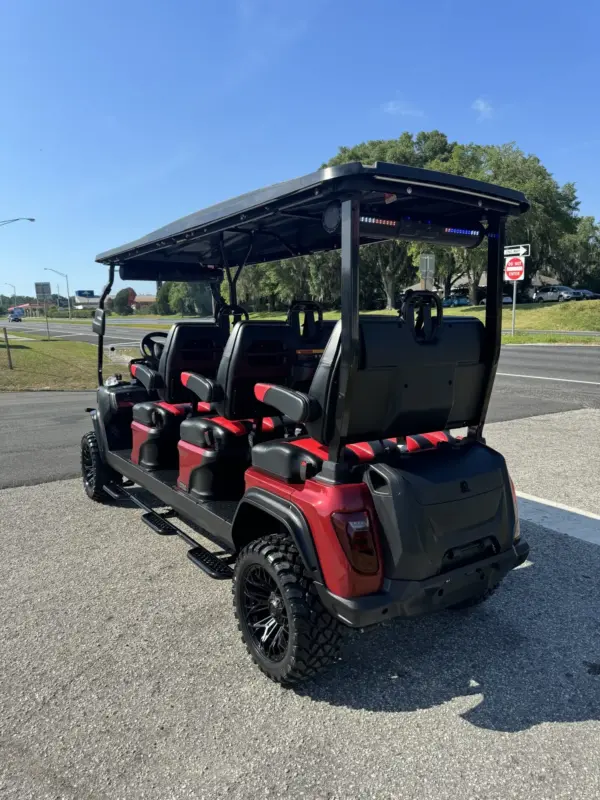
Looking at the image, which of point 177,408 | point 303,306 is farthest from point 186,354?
point 303,306

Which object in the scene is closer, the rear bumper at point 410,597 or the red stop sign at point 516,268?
the rear bumper at point 410,597

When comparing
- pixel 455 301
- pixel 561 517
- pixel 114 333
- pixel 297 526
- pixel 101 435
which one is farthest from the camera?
Result: pixel 455 301

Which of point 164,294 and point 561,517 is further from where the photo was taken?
point 164,294

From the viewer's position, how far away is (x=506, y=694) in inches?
95.0

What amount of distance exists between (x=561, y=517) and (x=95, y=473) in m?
3.75

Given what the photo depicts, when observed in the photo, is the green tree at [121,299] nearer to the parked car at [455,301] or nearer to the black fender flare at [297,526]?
the black fender flare at [297,526]

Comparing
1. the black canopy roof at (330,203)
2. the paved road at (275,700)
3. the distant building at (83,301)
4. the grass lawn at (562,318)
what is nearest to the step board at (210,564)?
the paved road at (275,700)

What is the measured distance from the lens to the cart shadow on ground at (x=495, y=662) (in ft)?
7.71

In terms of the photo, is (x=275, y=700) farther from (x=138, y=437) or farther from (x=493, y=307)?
(x=138, y=437)

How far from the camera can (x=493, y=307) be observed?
2.83 metres

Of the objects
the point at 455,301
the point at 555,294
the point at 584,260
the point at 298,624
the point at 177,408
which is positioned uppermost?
the point at 584,260

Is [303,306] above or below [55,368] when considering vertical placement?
above

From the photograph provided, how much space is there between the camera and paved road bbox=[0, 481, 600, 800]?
197 centimetres

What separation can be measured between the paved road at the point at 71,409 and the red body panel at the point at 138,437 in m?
1.88
